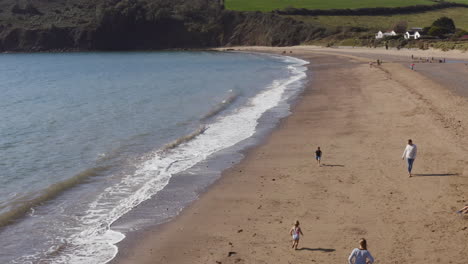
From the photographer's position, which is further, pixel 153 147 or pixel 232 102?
pixel 232 102

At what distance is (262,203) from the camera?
15672 mm

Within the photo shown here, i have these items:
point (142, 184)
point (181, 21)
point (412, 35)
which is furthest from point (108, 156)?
point (181, 21)

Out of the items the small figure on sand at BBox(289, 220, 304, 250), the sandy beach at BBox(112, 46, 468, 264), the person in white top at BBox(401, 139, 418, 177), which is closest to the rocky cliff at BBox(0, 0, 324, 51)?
the sandy beach at BBox(112, 46, 468, 264)

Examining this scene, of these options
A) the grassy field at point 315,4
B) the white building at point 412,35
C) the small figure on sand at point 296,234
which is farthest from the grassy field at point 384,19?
the small figure on sand at point 296,234

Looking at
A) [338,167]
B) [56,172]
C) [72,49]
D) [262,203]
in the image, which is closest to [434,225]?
[262,203]

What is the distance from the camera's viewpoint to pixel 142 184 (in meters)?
18.3

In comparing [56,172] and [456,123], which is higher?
[456,123]

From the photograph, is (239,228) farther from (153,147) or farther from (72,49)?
(72,49)

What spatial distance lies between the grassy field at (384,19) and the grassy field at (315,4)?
26.3 ft

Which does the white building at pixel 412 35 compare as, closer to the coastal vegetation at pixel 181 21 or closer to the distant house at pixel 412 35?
the distant house at pixel 412 35

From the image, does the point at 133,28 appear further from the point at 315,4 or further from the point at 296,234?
the point at 296,234

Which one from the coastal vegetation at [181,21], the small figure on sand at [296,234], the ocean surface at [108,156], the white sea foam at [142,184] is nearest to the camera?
the small figure on sand at [296,234]

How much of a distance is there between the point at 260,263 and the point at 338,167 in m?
8.09

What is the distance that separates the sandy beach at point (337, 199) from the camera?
1223cm
